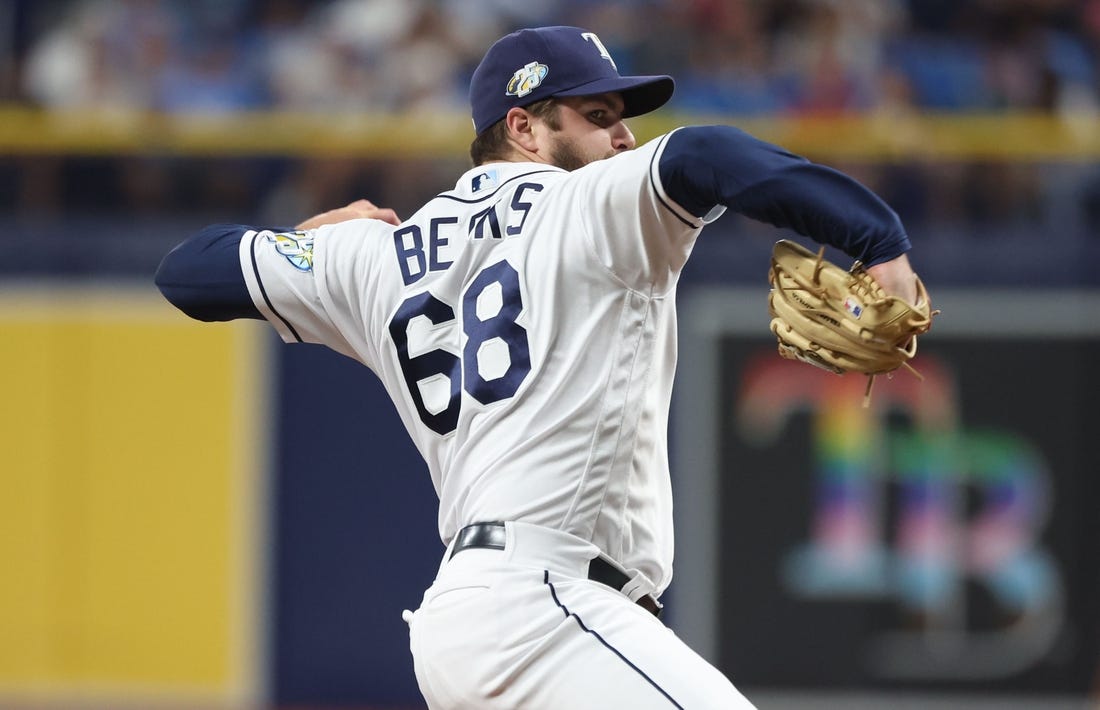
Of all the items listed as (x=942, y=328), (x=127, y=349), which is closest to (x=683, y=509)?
(x=942, y=328)

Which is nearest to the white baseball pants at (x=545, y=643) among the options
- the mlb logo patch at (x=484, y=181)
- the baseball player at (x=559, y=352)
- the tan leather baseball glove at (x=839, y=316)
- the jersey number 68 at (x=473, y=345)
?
the baseball player at (x=559, y=352)

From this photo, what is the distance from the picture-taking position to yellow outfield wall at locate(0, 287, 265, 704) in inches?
299

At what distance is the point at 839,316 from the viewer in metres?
2.62

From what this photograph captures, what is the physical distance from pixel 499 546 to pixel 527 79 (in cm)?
93

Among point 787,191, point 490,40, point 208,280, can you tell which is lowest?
point 208,280

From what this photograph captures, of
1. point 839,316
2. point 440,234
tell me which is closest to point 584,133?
point 440,234

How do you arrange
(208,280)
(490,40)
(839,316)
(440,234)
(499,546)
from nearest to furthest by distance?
(839,316)
(499,546)
(440,234)
(208,280)
(490,40)

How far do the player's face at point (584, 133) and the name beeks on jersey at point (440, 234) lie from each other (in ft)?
0.74

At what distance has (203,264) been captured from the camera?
11.0ft

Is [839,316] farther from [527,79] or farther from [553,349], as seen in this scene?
[527,79]

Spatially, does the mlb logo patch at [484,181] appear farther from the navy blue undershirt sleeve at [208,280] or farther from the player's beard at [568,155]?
the navy blue undershirt sleeve at [208,280]

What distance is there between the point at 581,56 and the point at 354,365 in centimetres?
471

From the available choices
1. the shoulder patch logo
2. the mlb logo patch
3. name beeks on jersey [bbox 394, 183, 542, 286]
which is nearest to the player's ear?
the mlb logo patch

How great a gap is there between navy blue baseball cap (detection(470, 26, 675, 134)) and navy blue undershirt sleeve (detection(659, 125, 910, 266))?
577 mm
